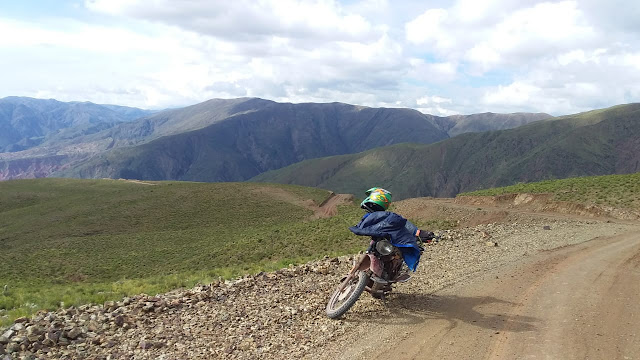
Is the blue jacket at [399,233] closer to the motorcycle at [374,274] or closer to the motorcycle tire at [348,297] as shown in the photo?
the motorcycle at [374,274]

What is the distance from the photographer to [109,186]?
3593 inches

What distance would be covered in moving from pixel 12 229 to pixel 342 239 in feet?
169

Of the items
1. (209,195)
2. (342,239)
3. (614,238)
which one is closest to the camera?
(614,238)

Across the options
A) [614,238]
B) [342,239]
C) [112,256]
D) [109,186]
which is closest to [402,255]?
[614,238]

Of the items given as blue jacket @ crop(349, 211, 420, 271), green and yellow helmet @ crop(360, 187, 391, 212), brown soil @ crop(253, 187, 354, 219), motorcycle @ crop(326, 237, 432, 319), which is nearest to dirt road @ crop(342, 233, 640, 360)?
motorcycle @ crop(326, 237, 432, 319)

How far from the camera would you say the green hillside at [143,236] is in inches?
869

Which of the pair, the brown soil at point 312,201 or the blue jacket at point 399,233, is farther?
the brown soil at point 312,201

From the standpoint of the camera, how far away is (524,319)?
28.0 feet

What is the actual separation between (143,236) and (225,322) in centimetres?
4698

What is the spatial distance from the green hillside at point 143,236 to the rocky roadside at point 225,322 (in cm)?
455

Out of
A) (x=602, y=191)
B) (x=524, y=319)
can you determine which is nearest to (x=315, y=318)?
(x=524, y=319)

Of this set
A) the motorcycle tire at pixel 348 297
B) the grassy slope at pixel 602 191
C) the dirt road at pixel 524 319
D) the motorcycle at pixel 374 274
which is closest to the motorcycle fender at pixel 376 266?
the motorcycle at pixel 374 274

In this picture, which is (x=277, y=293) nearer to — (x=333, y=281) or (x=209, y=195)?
(x=333, y=281)

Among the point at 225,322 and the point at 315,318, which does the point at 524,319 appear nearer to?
the point at 315,318
